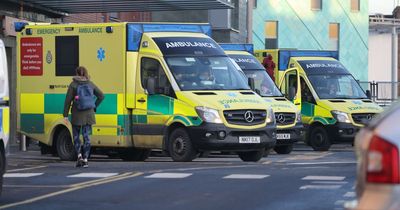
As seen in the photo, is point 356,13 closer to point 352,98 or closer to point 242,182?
point 352,98

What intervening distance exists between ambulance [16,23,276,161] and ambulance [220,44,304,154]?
2.91 m

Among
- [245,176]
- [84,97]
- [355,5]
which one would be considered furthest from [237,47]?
[355,5]

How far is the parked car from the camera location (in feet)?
14.9

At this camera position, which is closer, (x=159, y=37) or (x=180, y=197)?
(x=180, y=197)

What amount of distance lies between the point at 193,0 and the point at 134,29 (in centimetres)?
841

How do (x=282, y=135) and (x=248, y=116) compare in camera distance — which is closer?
(x=248, y=116)

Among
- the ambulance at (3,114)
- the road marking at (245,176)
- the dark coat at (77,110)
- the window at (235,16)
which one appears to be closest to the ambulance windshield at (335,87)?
the dark coat at (77,110)

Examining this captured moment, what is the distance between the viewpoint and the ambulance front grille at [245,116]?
1685 cm

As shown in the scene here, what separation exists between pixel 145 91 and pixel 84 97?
1.50m

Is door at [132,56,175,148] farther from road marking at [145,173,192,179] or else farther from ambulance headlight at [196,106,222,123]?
road marking at [145,173,192,179]

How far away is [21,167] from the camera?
656 inches

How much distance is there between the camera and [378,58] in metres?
74.5

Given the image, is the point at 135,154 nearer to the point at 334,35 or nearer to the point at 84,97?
the point at 84,97

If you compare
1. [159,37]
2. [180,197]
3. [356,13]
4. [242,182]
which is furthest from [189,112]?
[356,13]
